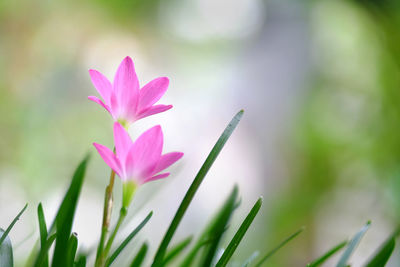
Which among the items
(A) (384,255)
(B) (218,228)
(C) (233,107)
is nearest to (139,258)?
(B) (218,228)

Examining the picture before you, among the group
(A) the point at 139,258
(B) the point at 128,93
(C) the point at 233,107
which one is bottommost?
(A) the point at 139,258

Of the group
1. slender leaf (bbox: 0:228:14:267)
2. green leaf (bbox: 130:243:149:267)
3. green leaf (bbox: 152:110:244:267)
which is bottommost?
green leaf (bbox: 130:243:149:267)

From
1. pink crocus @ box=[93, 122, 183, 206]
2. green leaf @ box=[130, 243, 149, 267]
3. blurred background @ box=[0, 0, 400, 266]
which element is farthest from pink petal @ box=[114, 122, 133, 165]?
blurred background @ box=[0, 0, 400, 266]

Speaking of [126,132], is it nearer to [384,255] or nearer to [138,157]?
[138,157]

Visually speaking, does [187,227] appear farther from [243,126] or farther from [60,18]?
[60,18]

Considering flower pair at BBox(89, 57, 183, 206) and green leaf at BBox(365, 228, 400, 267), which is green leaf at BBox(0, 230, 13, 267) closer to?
flower pair at BBox(89, 57, 183, 206)

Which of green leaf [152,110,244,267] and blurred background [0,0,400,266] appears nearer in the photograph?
green leaf [152,110,244,267]

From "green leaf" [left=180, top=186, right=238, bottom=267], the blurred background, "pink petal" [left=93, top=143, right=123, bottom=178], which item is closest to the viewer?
"pink petal" [left=93, top=143, right=123, bottom=178]
